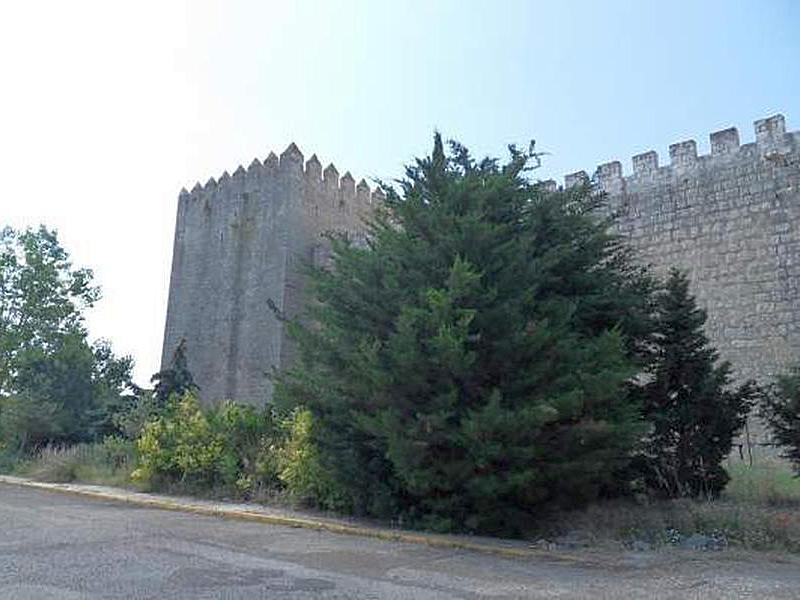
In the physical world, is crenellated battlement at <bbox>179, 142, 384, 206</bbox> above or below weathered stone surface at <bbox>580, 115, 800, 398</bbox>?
above

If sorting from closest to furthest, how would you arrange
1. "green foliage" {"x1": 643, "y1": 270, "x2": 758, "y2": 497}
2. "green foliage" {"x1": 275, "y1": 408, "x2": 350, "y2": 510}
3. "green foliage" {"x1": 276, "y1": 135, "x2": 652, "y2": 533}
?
"green foliage" {"x1": 276, "y1": 135, "x2": 652, "y2": 533}, "green foliage" {"x1": 643, "y1": 270, "x2": 758, "y2": 497}, "green foliage" {"x1": 275, "y1": 408, "x2": 350, "y2": 510}

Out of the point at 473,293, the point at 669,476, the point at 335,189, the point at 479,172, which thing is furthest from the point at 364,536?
the point at 335,189

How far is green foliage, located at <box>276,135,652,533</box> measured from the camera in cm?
784

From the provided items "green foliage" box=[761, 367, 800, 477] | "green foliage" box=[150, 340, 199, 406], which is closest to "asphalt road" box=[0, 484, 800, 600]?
"green foliage" box=[761, 367, 800, 477]

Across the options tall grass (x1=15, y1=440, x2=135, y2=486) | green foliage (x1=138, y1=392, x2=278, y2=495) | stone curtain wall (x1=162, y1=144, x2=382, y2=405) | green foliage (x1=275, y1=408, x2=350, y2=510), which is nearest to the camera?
green foliage (x1=275, y1=408, x2=350, y2=510)

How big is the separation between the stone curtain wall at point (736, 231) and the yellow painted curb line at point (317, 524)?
39.9 feet

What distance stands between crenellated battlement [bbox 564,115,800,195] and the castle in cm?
3

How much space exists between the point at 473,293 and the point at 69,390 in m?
17.6

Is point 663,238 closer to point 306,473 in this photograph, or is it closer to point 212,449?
point 212,449

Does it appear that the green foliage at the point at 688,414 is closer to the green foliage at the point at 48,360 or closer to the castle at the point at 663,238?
the castle at the point at 663,238

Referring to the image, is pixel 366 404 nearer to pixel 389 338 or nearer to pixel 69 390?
pixel 389 338

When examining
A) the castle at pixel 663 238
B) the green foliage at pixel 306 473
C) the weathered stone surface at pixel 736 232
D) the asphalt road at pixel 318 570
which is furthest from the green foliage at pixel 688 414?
the weathered stone surface at pixel 736 232

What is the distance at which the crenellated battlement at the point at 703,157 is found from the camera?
17891 mm

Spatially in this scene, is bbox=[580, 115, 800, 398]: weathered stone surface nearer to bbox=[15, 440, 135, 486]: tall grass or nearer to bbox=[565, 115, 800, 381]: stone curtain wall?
bbox=[565, 115, 800, 381]: stone curtain wall
